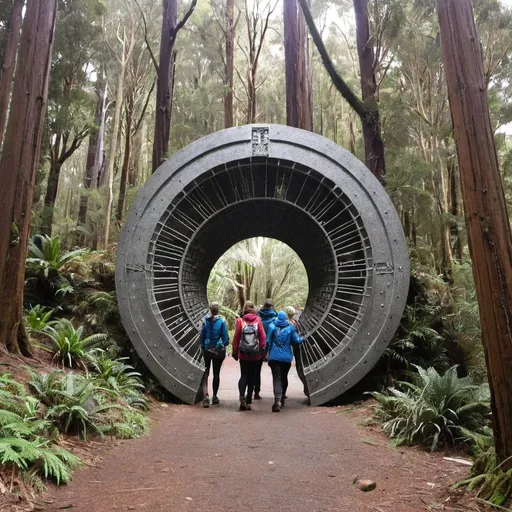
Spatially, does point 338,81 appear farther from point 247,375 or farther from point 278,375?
point 247,375

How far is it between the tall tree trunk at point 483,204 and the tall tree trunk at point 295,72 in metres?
8.26

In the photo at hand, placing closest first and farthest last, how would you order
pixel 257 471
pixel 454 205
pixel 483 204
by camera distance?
pixel 483 204 → pixel 257 471 → pixel 454 205

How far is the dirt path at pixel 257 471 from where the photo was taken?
338 cm

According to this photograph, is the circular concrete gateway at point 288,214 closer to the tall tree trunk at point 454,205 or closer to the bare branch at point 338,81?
the bare branch at point 338,81

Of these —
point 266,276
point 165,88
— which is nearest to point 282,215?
point 165,88

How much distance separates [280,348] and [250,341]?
54 cm

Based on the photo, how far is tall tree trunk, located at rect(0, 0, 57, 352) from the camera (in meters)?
6.07

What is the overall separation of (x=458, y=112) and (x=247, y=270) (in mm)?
→ 21682

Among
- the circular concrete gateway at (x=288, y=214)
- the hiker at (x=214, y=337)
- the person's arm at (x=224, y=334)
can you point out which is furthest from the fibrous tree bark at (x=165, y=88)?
the person's arm at (x=224, y=334)

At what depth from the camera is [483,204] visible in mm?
3520

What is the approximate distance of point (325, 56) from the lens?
10023 millimetres

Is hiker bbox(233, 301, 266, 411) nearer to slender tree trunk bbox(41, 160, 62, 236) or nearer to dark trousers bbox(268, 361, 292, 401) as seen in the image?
dark trousers bbox(268, 361, 292, 401)

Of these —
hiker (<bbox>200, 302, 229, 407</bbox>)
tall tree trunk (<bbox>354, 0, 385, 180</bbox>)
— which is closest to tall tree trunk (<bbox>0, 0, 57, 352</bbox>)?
hiker (<bbox>200, 302, 229, 407</bbox>)

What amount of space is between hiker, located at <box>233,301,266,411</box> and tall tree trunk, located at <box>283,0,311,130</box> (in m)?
6.42
